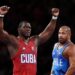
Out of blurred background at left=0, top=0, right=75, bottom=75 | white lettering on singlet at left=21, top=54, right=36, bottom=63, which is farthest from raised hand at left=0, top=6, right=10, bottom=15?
blurred background at left=0, top=0, right=75, bottom=75

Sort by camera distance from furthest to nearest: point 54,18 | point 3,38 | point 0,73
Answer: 1. point 0,73
2. point 54,18
3. point 3,38

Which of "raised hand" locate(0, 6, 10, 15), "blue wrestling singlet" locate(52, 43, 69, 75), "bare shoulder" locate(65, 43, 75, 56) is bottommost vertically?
"blue wrestling singlet" locate(52, 43, 69, 75)

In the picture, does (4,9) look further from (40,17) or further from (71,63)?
(40,17)

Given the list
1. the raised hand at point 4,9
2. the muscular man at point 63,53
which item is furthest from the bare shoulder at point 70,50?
the raised hand at point 4,9

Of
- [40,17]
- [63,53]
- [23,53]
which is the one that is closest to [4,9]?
[23,53]

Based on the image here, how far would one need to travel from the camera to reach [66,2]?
1077 cm

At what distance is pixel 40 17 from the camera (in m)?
10.5

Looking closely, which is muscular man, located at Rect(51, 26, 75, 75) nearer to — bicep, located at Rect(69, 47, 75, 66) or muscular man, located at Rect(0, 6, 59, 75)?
bicep, located at Rect(69, 47, 75, 66)

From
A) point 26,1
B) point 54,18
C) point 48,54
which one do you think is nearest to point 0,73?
point 48,54

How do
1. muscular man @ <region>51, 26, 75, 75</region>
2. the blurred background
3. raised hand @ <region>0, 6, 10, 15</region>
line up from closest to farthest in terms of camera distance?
raised hand @ <region>0, 6, 10, 15</region> → muscular man @ <region>51, 26, 75, 75</region> → the blurred background

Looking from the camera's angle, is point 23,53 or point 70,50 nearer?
point 70,50

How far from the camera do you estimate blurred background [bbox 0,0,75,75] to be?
10102 millimetres

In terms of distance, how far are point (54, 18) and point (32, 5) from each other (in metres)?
3.06

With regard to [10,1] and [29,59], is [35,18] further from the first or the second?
[29,59]
